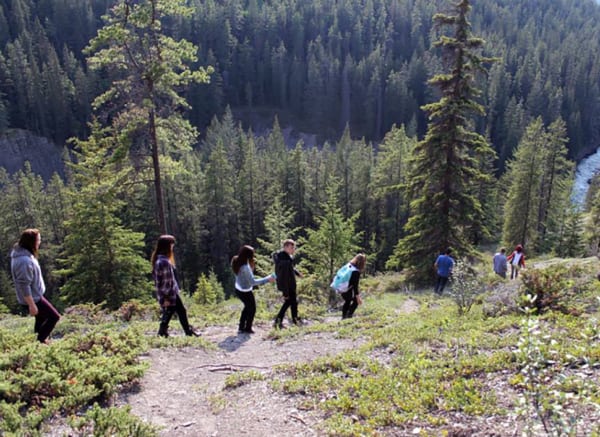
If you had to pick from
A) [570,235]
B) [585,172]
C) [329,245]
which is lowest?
[585,172]

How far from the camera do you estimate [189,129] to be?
1516 centimetres

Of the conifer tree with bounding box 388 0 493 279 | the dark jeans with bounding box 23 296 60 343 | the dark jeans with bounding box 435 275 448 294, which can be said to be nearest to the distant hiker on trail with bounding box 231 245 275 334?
the dark jeans with bounding box 23 296 60 343

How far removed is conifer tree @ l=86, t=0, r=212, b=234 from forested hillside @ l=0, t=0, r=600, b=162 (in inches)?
2534

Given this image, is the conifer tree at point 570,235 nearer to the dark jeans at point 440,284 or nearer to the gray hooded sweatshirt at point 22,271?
the dark jeans at point 440,284

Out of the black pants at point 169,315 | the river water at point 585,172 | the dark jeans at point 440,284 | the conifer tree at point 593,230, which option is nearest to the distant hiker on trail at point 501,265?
the dark jeans at point 440,284

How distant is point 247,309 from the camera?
384 inches

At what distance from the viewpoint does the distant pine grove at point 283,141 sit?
15.4 meters

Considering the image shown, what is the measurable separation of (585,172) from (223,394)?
91.2m

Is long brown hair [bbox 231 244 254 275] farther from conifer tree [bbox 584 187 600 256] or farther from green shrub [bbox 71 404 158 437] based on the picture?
conifer tree [bbox 584 187 600 256]

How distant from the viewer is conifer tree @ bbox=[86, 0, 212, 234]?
13508mm

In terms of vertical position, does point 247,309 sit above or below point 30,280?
below

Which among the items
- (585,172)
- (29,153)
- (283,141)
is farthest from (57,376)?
(585,172)

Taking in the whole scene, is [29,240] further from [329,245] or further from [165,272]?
[329,245]

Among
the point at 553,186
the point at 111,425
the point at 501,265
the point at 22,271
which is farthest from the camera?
the point at 553,186
